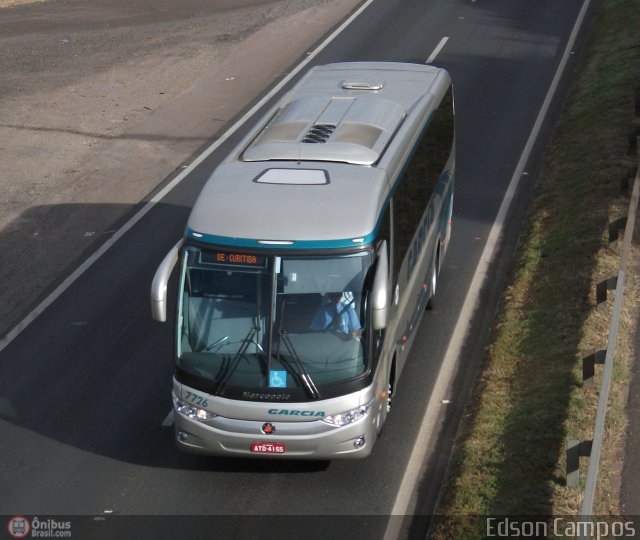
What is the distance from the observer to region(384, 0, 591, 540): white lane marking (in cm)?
1095

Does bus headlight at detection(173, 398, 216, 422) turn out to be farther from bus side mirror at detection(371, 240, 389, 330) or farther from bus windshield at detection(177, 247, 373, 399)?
bus side mirror at detection(371, 240, 389, 330)

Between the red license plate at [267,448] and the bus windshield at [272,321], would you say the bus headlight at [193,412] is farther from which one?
the red license plate at [267,448]

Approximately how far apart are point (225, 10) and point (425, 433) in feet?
77.8

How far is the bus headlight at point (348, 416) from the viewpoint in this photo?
1065 centimetres

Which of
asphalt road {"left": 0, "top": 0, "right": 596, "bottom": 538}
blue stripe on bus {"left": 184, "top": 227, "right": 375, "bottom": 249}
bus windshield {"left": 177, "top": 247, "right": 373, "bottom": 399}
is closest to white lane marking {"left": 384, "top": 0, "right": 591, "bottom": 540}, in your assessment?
asphalt road {"left": 0, "top": 0, "right": 596, "bottom": 538}

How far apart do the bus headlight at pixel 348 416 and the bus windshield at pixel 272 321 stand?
0.30 metres

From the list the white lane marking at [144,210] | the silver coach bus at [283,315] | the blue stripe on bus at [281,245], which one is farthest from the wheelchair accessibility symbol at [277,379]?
the white lane marking at [144,210]

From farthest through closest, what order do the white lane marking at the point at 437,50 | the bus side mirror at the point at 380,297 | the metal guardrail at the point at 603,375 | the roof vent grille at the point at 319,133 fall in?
the white lane marking at the point at 437,50, the roof vent grille at the point at 319,133, the bus side mirror at the point at 380,297, the metal guardrail at the point at 603,375

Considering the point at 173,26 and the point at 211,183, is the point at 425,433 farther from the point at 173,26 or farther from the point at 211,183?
the point at 173,26

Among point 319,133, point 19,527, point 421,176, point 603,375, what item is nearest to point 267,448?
point 19,527

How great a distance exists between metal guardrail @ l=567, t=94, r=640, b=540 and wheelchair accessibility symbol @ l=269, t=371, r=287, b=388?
9.09 feet

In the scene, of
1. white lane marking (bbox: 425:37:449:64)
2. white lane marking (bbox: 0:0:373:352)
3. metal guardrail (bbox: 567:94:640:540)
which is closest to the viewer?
metal guardrail (bbox: 567:94:640:540)

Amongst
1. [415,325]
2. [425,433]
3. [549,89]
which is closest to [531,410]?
[425,433]

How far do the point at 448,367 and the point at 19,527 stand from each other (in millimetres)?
5570
